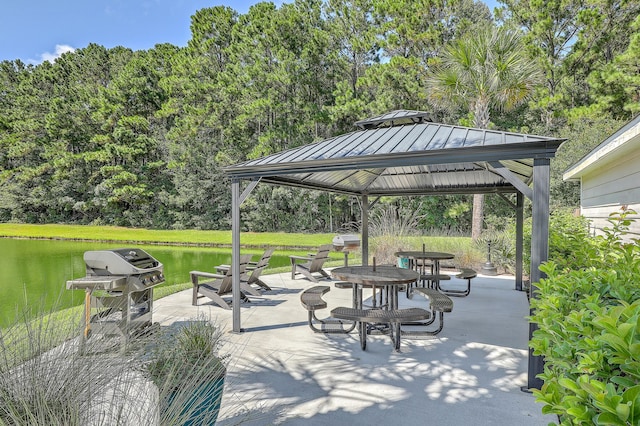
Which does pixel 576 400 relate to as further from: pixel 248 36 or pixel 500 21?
pixel 248 36

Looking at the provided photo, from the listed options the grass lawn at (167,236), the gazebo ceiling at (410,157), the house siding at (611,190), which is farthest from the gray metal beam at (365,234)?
the grass lawn at (167,236)

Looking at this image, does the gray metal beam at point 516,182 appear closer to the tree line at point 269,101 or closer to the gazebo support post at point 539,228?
the gazebo support post at point 539,228

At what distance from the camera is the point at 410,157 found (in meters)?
4.01

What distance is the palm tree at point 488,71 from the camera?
1228cm

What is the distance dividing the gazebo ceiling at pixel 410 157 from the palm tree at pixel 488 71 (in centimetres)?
648

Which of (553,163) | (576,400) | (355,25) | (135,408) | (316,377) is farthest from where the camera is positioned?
(355,25)

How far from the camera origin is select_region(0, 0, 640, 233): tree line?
15.1 metres

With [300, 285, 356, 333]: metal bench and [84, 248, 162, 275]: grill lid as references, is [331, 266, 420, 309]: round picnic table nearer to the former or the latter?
[300, 285, 356, 333]: metal bench

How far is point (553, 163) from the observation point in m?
14.2

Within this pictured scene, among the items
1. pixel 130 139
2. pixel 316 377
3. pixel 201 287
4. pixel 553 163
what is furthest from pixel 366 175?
pixel 130 139

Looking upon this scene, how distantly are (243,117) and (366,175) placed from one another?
16.4 meters

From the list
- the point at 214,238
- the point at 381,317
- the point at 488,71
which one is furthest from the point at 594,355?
the point at 214,238

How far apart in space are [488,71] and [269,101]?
1232cm

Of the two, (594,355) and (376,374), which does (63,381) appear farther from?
(376,374)
